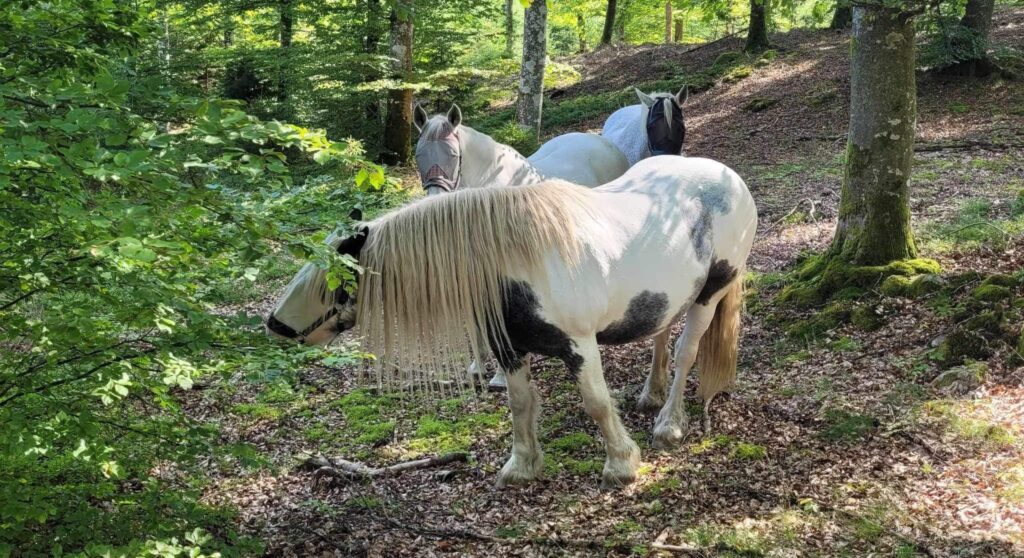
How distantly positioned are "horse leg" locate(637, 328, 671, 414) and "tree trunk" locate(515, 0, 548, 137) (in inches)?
294

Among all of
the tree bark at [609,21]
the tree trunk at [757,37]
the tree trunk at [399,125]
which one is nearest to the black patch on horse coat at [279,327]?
the tree trunk at [399,125]

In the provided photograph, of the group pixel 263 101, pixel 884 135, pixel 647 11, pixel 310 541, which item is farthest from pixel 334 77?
pixel 647 11

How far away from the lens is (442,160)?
215 inches

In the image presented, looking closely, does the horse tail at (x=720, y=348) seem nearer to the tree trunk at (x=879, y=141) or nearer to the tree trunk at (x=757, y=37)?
the tree trunk at (x=879, y=141)

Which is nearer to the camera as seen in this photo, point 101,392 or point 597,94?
point 101,392

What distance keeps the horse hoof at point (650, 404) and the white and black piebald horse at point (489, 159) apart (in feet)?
6.27

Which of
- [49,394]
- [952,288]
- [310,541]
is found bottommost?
[310,541]

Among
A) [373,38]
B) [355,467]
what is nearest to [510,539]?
[355,467]

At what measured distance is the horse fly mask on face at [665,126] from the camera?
260 inches

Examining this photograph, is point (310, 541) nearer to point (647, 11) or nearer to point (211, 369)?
point (211, 369)

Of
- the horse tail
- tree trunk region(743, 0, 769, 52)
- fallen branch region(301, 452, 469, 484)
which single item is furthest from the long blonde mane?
tree trunk region(743, 0, 769, 52)

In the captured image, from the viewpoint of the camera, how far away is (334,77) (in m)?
12.7

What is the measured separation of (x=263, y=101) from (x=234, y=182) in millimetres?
3695

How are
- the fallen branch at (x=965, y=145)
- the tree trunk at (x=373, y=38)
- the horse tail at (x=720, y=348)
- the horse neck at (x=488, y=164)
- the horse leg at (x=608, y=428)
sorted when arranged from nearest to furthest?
the horse leg at (x=608, y=428)
the horse tail at (x=720, y=348)
the horse neck at (x=488, y=164)
the fallen branch at (x=965, y=145)
the tree trunk at (x=373, y=38)
